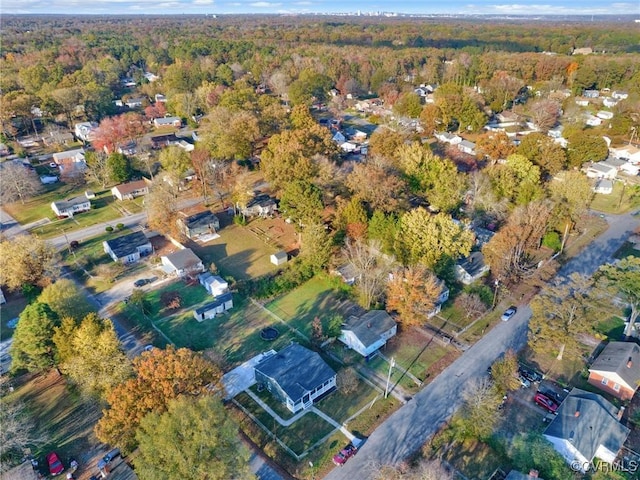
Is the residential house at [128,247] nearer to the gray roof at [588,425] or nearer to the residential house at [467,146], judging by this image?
the gray roof at [588,425]

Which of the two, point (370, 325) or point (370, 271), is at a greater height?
point (370, 271)

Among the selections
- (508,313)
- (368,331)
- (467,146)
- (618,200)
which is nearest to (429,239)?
(508,313)

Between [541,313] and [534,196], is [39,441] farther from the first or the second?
[534,196]

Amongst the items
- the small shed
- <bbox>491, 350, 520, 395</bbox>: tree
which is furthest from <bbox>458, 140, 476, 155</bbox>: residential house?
<bbox>491, 350, 520, 395</bbox>: tree

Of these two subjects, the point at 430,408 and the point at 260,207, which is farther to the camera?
the point at 260,207

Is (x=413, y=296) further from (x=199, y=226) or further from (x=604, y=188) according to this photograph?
(x=604, y=188)

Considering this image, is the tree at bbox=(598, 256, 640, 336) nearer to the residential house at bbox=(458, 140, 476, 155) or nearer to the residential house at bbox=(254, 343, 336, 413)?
the residential house at bbox=(254, 343, 336, 413)

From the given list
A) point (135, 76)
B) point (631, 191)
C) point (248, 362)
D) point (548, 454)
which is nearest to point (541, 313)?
point (548, 454)
